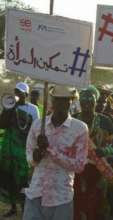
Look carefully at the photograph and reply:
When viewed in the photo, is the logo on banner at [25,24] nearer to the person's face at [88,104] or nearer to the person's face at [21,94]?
the person's face at [88,104]

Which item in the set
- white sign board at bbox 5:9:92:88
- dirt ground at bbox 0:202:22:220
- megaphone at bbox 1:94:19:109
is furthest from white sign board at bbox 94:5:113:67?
dirt ground at bbox 0:202:22:220

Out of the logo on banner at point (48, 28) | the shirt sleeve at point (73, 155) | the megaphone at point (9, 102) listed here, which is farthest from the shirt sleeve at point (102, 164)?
the megaphone at point (9, 102)

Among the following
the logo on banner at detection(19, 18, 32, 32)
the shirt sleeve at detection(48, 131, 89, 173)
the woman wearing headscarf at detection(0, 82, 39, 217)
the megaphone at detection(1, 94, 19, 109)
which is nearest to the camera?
the shirt sleeve at detection(48, 131, 89, 173)

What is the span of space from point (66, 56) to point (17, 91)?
3114 mm

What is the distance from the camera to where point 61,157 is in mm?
6078

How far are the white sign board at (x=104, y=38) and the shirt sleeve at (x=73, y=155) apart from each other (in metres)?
1.16

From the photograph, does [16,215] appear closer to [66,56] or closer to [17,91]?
[17,91]

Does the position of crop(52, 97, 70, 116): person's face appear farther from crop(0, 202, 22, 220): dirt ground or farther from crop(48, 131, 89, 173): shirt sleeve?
crop(0, 202, 22, 220): dirt ground

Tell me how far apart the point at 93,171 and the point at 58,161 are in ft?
4.62

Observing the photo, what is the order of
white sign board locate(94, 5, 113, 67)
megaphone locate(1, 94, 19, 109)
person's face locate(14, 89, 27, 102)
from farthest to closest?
person's face locate(14, 89, 27, 102) → megaphone locate(1, 94, 19, 109) → white sign board locate(94, 5, 113, 67)

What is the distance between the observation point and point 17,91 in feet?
30.7

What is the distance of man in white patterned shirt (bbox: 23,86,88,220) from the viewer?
611cm

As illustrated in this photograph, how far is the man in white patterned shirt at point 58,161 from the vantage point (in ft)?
20.0

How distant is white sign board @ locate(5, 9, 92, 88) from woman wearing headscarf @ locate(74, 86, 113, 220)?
3.02 ft
